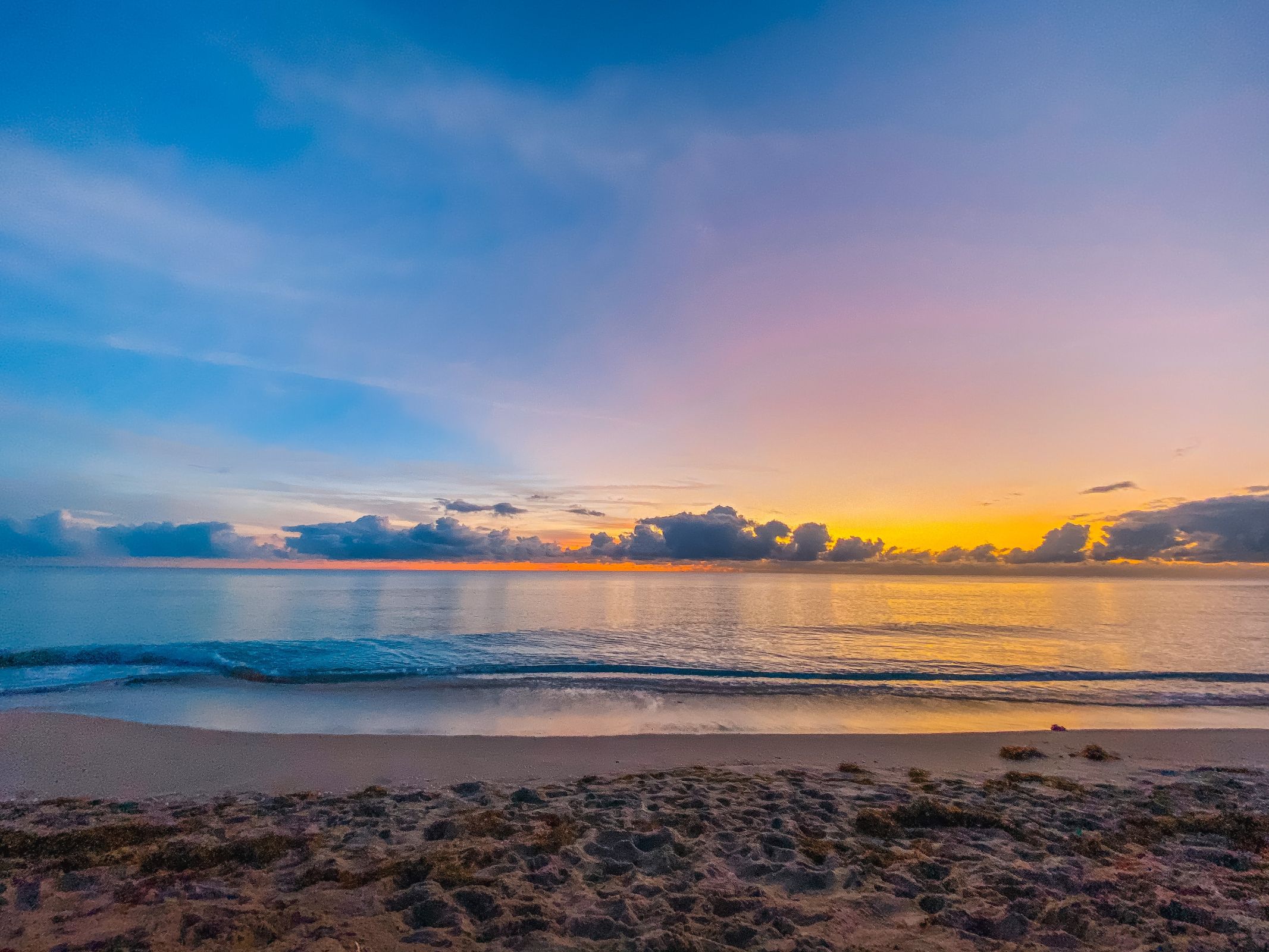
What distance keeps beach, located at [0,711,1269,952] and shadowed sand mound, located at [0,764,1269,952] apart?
32 mm

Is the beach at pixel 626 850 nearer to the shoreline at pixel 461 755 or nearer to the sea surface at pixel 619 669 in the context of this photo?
the shoreline at pixel 461 755

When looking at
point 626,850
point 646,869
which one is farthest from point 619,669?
point 646,869

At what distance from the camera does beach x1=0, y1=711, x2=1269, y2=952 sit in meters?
5.00

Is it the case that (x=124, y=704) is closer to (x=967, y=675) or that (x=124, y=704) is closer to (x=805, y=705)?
(x=805, y=705)

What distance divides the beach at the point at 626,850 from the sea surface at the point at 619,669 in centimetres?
407

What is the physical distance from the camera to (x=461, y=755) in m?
11.1

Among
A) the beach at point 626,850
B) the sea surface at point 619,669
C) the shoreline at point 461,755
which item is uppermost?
the beach at point 626,850

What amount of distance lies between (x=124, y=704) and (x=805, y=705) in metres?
18.7

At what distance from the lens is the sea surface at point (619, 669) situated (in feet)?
51.2

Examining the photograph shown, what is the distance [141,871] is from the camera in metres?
6.02

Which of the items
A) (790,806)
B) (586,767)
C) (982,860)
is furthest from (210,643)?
(982,860)

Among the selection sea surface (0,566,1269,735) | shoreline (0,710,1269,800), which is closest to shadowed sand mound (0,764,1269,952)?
shoreline (0,710,1269,800)

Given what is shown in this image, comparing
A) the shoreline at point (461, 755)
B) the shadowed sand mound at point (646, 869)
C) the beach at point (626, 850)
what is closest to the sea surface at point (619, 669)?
the shoreline at point (461, 755)

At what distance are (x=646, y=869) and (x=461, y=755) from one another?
602cm
